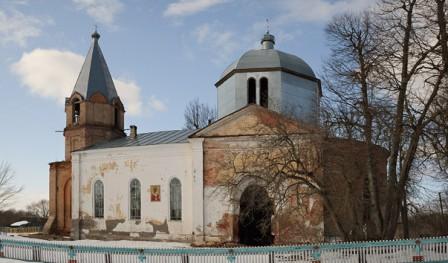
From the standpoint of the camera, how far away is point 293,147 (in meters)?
19.0

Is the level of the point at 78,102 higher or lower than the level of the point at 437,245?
higher

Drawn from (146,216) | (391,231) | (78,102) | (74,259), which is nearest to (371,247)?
(391,231)

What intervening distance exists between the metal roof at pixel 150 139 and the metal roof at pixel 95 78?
3.61 meters

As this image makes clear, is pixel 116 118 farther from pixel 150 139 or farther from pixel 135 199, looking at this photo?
pixel 135 199

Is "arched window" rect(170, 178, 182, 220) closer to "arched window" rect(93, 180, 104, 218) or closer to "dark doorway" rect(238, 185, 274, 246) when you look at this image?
"dark doorway" rect(238, 185, 274, 246)

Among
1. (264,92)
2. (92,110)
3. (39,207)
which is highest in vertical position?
(264,92)

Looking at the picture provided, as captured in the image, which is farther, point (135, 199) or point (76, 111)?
point (76, 111)

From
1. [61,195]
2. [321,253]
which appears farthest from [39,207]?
[321,253]

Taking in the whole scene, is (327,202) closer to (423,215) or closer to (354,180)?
(354,180)

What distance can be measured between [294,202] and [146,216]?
28.2ft

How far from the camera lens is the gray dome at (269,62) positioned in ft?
97.0

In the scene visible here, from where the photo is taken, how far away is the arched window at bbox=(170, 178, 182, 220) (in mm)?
27438

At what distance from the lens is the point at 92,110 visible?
34031 millimetres

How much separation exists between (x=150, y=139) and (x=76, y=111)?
6.84m
